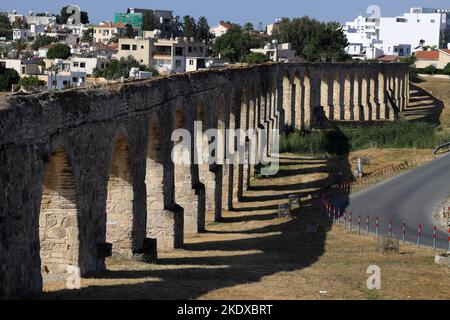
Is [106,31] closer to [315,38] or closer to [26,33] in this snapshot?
[26,33]

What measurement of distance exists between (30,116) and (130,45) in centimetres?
6010

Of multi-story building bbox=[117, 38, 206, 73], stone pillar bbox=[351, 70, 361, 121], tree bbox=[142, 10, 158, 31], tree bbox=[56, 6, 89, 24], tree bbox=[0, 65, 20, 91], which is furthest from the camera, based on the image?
tree bbox=[56, 6, 89, 24]

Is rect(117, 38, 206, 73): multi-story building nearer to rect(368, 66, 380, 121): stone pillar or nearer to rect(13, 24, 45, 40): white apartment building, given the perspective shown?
rect(368, 66, 380, 121): stone pillar

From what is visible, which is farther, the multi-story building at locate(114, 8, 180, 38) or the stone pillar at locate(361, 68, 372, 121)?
the multi-story building at locate(114, 8, 180, 38)

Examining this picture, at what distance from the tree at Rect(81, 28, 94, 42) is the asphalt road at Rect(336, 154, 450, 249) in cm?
8954

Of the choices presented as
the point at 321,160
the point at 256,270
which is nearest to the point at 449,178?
the point at 321,160

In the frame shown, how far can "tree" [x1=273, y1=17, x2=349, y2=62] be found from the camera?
10838 centimetres

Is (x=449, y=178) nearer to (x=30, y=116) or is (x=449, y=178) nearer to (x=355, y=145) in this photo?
(x=355, y=145)

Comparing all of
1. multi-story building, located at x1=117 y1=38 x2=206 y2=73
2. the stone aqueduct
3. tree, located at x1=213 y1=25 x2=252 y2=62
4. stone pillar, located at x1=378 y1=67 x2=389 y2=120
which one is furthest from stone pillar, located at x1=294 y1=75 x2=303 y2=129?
tree, located at x1=213 y1=25 x2=252 y2=62

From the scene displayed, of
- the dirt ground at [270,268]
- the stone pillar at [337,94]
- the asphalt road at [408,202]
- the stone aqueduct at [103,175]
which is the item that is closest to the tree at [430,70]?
the stone pillar at [337,94]

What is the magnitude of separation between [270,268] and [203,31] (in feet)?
375

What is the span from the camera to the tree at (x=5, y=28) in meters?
140

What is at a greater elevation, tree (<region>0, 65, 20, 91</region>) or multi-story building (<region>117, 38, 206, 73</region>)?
multi-story building (<region>117, 38, 206, 73</region>)

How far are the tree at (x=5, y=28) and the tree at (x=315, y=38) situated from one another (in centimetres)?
3828
